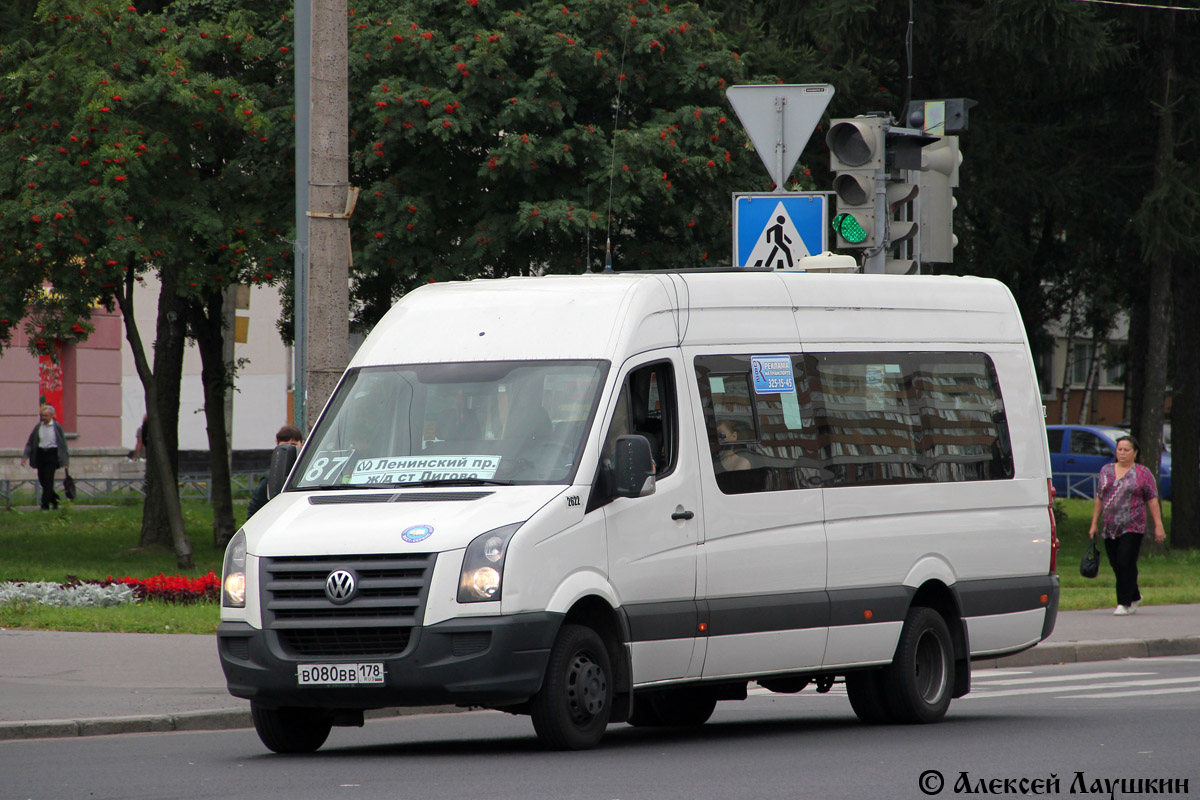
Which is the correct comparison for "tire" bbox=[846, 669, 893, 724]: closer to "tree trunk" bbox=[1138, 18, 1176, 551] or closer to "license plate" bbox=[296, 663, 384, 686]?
"license plate" bbox=[296, 663, 384, 686]

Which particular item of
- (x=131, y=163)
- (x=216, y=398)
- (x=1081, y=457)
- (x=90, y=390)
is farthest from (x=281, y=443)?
(x=1081, y=457)

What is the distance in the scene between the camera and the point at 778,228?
1426 cm

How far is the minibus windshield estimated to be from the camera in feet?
31.1

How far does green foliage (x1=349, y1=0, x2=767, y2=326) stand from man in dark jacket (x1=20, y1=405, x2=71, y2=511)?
43.0ft

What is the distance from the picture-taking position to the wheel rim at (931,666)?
11.4 m

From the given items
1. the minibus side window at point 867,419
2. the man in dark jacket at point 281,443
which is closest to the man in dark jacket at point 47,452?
the man in dark jacket at point 281,443

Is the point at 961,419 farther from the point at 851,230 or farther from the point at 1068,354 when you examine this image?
the point at 1068,354

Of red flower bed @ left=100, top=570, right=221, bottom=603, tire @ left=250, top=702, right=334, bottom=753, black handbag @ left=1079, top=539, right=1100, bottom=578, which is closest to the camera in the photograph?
tire @ left=250, top=702, right=334, bottom=753

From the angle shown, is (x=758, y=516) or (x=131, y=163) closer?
(x=758, y=516)

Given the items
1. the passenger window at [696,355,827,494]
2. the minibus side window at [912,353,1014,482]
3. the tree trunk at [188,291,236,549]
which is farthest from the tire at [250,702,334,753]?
the tree trunk at [188,291,236,549]

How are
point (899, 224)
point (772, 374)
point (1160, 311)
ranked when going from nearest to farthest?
point (772, 374) < point (899, 224) < point (1160, 311)

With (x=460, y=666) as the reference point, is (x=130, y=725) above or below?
below

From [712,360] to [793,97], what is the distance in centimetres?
444

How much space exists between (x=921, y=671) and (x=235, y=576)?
167 inches
